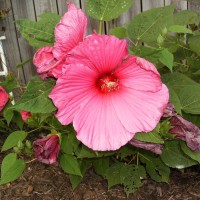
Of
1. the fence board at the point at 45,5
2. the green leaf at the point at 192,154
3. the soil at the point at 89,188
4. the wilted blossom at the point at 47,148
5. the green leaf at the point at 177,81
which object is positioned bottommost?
the soil at the point at 89,188

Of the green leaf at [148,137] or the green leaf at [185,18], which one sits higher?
the green leaf at [185,18]

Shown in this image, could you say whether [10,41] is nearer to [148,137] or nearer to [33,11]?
[33,11]

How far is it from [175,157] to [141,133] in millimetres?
541

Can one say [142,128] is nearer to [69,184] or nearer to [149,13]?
[149,13]

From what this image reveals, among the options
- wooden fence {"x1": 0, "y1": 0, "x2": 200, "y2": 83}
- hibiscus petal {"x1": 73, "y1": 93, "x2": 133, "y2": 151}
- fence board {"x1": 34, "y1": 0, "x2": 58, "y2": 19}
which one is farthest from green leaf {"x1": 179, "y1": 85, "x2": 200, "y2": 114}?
fence board {"x1": 34, "y1": 0, "x2": 58, "y2": 19}

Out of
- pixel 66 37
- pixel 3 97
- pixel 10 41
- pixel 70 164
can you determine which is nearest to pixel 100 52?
pixel 66 37

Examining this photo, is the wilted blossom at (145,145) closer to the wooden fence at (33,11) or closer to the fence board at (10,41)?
the wooden fence at (33,11)

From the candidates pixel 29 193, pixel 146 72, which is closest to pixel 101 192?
pixel 29 193

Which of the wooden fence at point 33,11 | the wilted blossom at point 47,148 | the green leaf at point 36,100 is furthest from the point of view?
the wooden fence at point 33,11

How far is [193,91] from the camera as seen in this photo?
1.49m

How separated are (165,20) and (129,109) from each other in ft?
1.26

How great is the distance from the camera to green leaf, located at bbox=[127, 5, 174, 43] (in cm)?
125

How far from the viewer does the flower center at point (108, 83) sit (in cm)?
104

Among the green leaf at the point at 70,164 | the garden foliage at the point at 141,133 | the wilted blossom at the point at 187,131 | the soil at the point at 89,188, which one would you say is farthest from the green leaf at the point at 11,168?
the wilted blossom at the point at 187,131
